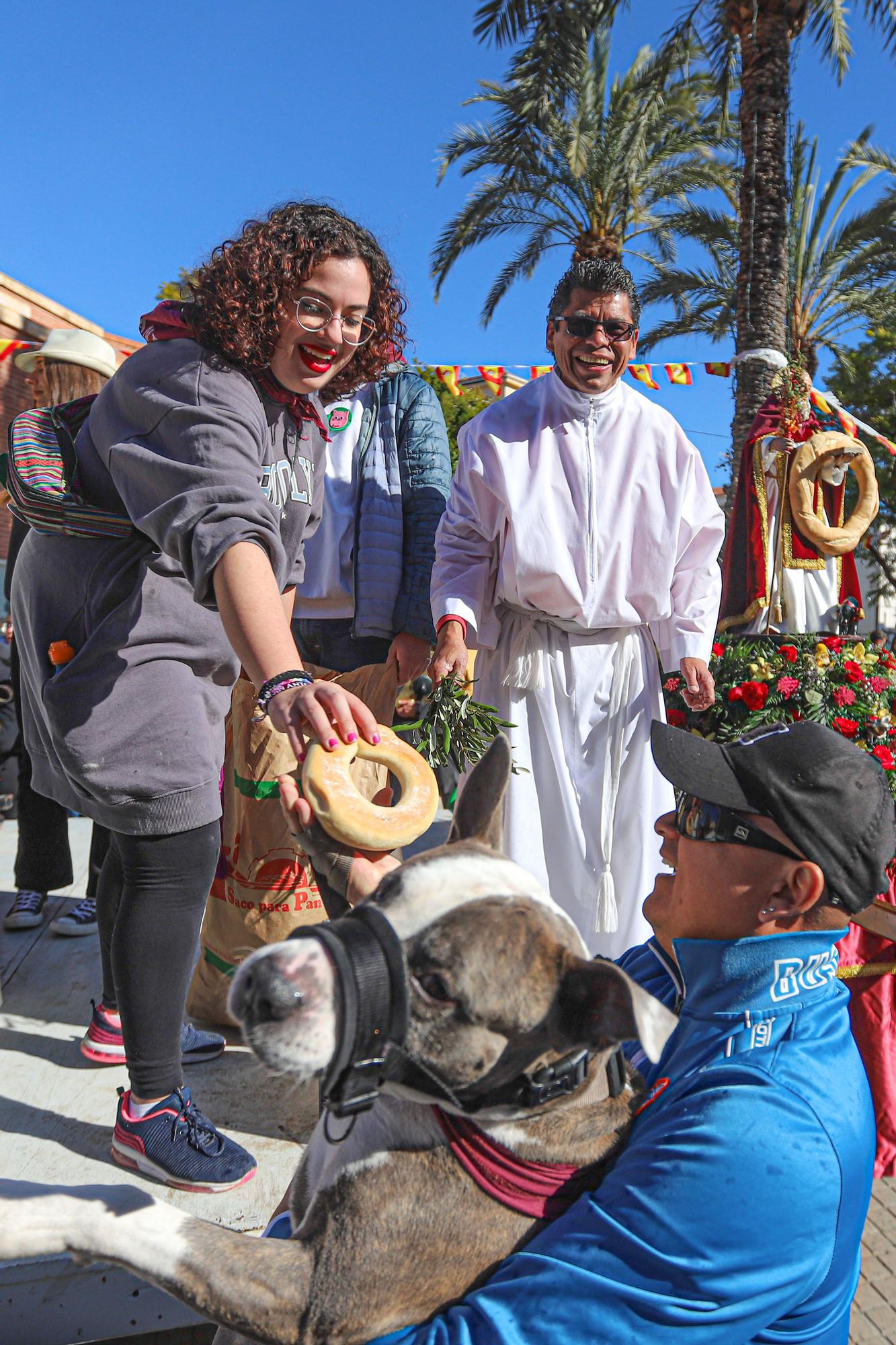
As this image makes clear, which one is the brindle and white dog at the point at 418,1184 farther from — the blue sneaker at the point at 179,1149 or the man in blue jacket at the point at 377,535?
the man in blue jacket at the point at 377,535

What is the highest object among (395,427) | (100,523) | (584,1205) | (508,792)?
(395,427)

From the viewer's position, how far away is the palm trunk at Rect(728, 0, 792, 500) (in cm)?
1318

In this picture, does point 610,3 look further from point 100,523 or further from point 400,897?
point 400,897

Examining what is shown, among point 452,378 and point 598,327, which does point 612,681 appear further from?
point 452,378

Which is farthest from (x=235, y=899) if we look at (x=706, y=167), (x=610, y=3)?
(x=706, y=167)

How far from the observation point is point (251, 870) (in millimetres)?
3518

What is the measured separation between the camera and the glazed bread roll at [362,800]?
1.68m

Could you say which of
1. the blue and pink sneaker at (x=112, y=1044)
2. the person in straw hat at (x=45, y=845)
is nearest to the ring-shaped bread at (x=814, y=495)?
the person in straw hat at (x=45, y=845)

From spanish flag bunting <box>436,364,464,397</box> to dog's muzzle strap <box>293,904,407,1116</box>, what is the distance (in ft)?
34.7

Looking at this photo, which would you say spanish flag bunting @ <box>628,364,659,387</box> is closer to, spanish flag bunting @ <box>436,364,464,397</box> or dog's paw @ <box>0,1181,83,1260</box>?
spanish flag bunting @ <box>436,364,464,397</box>

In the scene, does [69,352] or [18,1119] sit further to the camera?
[69,352]

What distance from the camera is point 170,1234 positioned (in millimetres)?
1459

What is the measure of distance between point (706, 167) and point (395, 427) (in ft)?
55.8

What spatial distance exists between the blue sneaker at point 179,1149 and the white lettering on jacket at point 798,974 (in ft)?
5.55
